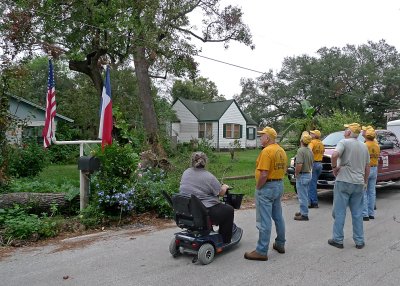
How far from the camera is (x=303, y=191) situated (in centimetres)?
859

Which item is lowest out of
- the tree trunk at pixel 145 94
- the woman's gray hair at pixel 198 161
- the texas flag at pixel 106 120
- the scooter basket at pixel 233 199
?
the scooter basket at pixel 233 199

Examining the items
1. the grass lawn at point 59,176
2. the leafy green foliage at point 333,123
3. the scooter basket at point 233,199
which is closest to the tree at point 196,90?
the leafy green foliage at point 333,123

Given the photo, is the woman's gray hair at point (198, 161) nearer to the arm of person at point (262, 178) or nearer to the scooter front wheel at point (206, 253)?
the arm of person at point (262, 178)

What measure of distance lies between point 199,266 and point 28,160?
882 cm

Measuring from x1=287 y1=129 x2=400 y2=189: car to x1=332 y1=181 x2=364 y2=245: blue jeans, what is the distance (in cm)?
421

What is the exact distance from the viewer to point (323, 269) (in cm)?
538

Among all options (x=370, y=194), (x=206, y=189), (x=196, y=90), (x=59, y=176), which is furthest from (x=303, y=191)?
(x=196, y=90)

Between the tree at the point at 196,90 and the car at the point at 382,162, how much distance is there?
125ft

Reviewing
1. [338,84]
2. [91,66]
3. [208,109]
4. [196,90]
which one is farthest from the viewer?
[196,90]

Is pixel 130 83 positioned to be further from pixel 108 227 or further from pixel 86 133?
pixel 108 227

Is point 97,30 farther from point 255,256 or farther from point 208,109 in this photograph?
point 208,109

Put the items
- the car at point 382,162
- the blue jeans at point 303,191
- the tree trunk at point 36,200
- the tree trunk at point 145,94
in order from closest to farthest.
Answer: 1. the tree trunk at point 36,200
2. the blue jeans at point 303,191
3. the car at point 382,162
4. the tree trunk at point 145,94

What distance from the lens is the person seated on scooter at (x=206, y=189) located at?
5699 millimetres

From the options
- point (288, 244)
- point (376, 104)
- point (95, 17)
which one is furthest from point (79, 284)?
point (376, 104)
